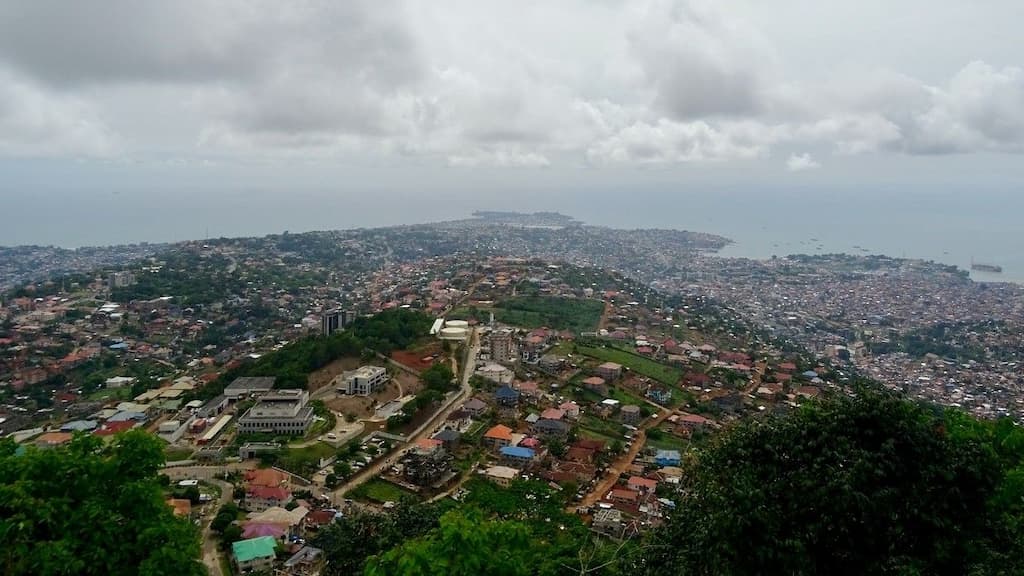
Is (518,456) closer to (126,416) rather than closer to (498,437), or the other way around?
(498,437)

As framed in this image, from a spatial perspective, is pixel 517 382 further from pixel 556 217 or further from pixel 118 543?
pixel 556 217

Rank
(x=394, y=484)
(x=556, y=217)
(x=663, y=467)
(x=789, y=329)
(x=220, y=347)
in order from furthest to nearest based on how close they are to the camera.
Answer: (x=556, y=217), (x=789, y=329), (x=220, y=347), (x=663, y=467), (x=394, y=484)

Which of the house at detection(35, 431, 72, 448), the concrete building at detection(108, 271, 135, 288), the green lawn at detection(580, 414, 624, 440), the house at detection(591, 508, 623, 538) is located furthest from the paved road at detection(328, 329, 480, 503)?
the concrete building at detection(108, 271, 135, 288)

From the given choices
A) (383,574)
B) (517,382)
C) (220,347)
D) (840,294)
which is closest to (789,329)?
(840,294)

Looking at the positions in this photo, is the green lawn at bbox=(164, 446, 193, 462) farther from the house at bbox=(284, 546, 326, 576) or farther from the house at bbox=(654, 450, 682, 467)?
the house at bbox=(654, 450, 682, 467)

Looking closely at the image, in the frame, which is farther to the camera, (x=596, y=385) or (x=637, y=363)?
(x=637, y=363)

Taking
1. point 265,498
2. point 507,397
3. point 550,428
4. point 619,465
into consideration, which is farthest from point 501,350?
point 265,498
